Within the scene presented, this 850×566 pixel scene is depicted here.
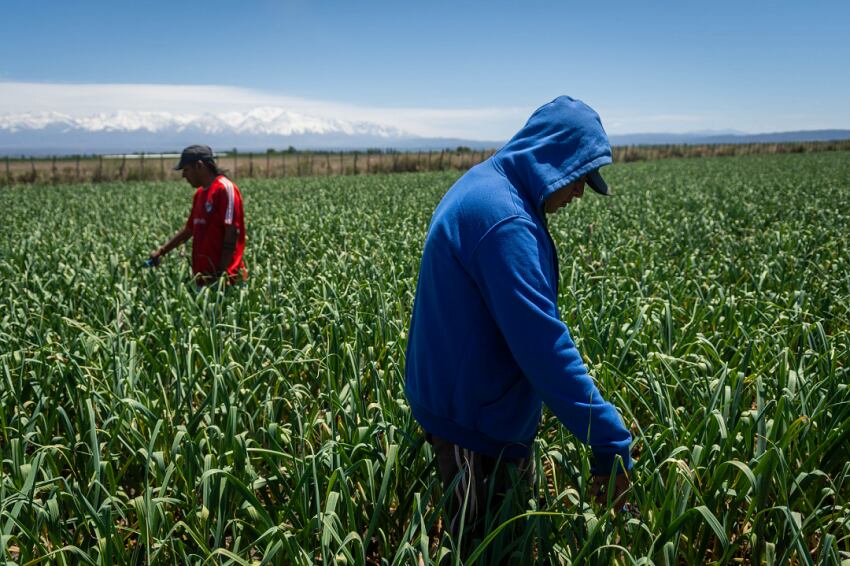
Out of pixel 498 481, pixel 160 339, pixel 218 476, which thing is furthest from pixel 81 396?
pixel 498 481

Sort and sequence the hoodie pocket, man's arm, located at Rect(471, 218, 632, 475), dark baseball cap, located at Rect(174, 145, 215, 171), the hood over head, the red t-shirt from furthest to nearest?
the red t-shirt < dark baseball cap, located at Rect(174, 145, 215, 171) < the hoodie pocket < the hood over head < man's arm, located at Rect(471, 218, 632, 475)

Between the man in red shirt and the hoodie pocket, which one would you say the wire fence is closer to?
the man in red shirt

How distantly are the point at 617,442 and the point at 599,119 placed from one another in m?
1.06

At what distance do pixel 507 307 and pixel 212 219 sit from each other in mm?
4268

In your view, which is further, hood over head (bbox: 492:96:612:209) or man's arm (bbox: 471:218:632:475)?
hood over head (bbox: 492:96:612:209)

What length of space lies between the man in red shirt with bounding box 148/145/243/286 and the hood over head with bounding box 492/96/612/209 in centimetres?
382

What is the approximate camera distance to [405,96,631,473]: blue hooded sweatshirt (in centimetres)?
170

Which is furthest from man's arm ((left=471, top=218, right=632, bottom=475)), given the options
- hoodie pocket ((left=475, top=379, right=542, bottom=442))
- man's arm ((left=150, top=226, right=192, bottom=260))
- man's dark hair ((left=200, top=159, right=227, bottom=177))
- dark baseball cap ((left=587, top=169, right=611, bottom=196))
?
man's arm ((left=150, top=226, right=192, bottom=260))

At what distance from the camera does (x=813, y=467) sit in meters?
2.41

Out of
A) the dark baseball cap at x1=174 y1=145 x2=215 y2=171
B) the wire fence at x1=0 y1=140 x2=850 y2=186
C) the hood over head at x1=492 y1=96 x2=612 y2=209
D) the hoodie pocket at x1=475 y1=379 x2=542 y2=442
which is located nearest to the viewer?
the hood over head at x1=492 y1=96 x2=612 y2=209

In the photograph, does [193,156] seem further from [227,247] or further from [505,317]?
[505,317]

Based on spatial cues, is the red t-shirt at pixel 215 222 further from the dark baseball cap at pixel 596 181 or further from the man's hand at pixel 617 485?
the man's hand at pixel 617 485

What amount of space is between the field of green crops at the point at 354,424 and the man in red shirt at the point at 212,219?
271 mm

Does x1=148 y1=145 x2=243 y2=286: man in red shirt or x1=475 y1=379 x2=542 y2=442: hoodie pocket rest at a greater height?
x1=148 y1=145 x2=243 y2=286: man in red shirt
